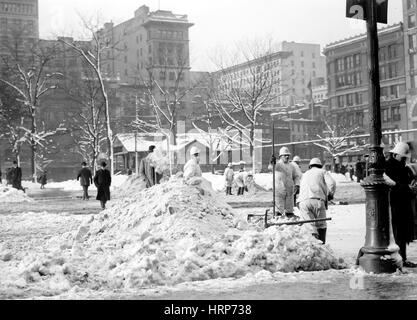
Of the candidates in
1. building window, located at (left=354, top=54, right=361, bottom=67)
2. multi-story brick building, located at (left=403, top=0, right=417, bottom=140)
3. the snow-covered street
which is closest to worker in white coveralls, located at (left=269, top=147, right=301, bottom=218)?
the snow-covered street

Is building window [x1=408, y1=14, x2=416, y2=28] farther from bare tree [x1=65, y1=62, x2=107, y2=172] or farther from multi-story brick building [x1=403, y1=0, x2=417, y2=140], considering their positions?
bare tree [x1=65, y1=62, x2=107, y2=172]

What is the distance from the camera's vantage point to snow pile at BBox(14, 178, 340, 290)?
7.45m

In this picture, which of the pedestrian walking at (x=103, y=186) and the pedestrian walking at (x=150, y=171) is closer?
the pedestrian walking at (x=150, y=171)

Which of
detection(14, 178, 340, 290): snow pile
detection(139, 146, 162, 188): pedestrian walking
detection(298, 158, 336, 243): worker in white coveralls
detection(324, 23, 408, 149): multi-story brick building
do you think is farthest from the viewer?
detection(324, 23, 408, 149): multi-story brick building

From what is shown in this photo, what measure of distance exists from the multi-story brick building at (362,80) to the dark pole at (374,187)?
69091 millimetres

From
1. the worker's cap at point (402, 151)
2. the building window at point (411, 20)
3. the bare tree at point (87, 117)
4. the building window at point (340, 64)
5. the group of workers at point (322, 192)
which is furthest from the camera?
the building window at point (340, 64)

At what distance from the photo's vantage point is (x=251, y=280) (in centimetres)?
742

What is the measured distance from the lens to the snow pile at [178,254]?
745 cm

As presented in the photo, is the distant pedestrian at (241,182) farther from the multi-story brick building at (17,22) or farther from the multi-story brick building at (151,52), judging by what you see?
the multi-story brick building at (17,22)

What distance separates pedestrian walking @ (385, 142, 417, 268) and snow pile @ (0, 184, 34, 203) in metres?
22.0

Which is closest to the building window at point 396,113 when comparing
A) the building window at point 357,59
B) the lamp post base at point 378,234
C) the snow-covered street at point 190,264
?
the building window at point 357,59

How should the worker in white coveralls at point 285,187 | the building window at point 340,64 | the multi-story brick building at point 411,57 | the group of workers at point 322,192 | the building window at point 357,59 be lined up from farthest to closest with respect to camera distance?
the building window at point 340,64
the building window at point 357,59
the multi-story brick building at point 411,57
the worker in white coveralls at point 285,187
the group of workers at point 322,192
